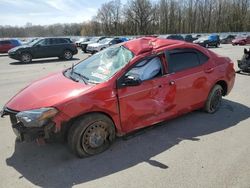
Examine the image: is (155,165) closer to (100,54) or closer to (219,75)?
(100,54)

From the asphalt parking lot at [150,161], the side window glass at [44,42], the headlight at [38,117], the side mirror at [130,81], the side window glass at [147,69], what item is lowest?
the asphalt parking lot at [150,161]

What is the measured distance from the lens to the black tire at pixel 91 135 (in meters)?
3.81

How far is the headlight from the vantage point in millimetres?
3580

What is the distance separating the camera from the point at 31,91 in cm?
433

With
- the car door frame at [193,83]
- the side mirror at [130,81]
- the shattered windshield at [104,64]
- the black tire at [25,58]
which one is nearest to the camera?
the side mirror at [130,81]

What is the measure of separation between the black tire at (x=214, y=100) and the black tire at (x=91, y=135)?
2.53m

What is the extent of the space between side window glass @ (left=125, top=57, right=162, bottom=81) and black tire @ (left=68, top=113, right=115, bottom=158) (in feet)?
2.87

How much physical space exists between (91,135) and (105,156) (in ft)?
1.28

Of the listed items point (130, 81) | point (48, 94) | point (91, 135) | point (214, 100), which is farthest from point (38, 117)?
point (214, 100)

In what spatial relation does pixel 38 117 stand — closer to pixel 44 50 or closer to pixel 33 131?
pixel 33 131

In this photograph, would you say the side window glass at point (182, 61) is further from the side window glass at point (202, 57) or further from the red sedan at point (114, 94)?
the side window glass at point (202, 57)

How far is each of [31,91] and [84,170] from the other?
158 centimetres

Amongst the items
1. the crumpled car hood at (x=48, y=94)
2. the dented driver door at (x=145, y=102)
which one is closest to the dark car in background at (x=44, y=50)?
the crumpled car hood at (x=48, y=94)

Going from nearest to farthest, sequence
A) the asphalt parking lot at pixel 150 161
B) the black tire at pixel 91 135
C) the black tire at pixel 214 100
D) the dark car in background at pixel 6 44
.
→ the asphalt parking lot at pixel 150 161, the black tire at pixel 91 135, the black tire at pixel 214 100, the dark car in background at pixel 6 44
